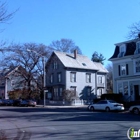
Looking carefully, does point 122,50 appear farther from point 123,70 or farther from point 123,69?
point 123,70

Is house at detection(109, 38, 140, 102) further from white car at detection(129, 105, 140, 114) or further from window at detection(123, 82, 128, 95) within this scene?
white car at detection(129, 105, 140, 114)

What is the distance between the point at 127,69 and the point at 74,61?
19518 millimetres

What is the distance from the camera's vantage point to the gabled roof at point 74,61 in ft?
186

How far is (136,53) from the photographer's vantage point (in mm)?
39562

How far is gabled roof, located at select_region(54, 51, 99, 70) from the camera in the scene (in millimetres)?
56803

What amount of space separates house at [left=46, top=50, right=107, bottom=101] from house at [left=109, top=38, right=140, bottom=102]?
14.5m

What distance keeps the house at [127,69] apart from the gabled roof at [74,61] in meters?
14.8

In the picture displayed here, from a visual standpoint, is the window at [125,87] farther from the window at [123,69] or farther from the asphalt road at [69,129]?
the asphalt road at [69,129]

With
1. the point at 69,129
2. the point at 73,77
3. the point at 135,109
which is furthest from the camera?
the point at 73,77

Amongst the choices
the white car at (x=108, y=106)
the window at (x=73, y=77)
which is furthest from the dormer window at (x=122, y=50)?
the window at (x=73, y=77)

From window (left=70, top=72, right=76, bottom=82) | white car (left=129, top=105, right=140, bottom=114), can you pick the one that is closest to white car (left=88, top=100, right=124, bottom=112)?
white car (left=129, top=105, right=140, bottom=114)

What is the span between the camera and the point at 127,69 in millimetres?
41438

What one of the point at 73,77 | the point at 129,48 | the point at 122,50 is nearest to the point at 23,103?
the point at 73,77

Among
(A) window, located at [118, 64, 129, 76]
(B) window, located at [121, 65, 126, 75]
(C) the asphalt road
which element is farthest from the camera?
(B) window, located at [121, 65, 126, 75]
